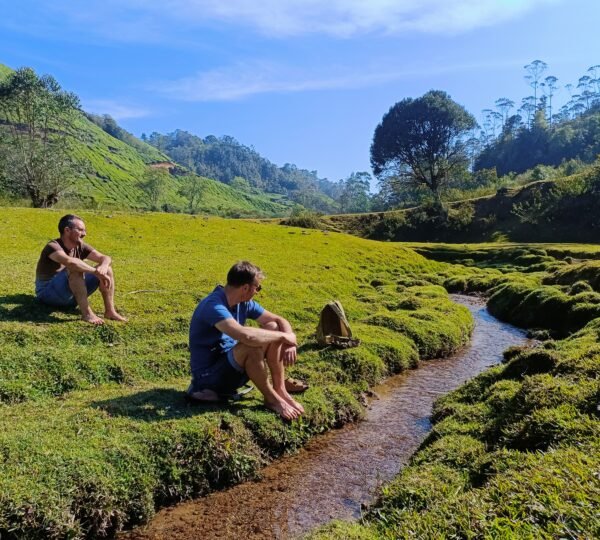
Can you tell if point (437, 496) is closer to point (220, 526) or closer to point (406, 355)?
point (220, 526)

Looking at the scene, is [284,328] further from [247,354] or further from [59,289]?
[59,289]

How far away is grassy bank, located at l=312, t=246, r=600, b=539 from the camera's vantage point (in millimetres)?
4625

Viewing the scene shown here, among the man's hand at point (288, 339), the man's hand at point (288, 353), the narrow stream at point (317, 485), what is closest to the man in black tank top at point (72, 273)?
the man's hand at point (288, 353)

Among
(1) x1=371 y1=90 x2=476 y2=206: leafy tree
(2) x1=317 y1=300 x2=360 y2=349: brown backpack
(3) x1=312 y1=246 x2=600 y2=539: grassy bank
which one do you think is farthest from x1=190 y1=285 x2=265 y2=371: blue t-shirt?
(1) x1=371 y1=90 x2=476 y2=206: leafy tree

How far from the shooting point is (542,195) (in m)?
80.1

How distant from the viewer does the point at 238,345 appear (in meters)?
8.93

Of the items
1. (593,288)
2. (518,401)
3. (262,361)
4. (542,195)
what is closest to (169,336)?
(262,361)

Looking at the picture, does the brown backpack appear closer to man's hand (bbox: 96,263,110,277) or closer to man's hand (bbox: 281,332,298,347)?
man's hand (bbox: 281,332,298,347)

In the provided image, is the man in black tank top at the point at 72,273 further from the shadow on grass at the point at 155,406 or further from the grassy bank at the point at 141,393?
the shadow on grass at the point at 155,406

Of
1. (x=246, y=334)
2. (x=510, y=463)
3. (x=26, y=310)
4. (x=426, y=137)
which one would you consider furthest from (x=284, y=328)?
(x=426, y=137)

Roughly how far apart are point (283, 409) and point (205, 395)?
5.19 ft

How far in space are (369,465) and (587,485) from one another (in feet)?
17.0

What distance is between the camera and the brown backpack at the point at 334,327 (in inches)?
584

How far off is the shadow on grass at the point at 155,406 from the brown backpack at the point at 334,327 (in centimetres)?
553
